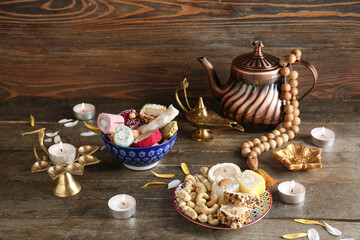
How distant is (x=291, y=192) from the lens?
43.1 inches

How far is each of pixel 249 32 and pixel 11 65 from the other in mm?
848

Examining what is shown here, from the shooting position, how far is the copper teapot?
1.32 m

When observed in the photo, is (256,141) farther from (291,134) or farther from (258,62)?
(258,62)

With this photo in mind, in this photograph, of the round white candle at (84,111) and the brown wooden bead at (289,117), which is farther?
the round white candle at (84,111)

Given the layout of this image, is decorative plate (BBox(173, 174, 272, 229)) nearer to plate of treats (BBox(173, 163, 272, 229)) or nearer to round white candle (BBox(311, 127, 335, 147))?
plate of treats (BBox(173, 163, 272, 229))

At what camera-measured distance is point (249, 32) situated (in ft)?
4.95

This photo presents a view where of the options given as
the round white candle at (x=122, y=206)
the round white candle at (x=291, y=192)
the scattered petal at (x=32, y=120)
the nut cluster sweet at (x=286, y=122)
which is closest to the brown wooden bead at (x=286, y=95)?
the nut cluster sweet at (x=286, y=122)

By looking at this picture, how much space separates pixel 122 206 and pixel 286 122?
23.2 inches

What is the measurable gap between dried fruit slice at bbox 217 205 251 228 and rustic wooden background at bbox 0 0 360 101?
697mm

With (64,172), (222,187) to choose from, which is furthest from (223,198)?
(64,172)

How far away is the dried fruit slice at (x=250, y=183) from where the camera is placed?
1.03 meters

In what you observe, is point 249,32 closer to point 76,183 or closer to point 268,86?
point 268,86

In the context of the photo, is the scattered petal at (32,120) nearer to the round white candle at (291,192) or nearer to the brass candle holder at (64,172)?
the brass candle holder at (64,172)

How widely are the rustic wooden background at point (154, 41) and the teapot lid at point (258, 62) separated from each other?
0.64 feet
